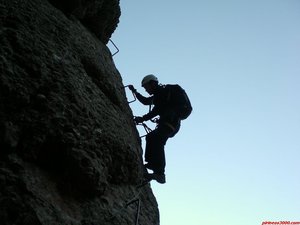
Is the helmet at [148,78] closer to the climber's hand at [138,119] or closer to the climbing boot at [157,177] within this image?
the climber's hand at [138,119]

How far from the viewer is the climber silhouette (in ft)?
23.9

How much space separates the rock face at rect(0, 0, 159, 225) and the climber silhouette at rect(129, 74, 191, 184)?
0.61 metres

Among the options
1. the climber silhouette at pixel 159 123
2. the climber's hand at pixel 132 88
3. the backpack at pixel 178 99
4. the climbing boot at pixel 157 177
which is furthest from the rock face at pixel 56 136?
the climber's hand at pixel 132 88

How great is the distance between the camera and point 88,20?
9.33m

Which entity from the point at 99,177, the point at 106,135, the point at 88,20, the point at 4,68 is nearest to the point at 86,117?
the point at 106,135

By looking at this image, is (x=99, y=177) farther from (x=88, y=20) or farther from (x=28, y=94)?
(x=88, y=20)

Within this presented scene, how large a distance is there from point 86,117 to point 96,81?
5.72 ft

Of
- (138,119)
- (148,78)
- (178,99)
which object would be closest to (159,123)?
(138,119)

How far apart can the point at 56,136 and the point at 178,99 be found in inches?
158

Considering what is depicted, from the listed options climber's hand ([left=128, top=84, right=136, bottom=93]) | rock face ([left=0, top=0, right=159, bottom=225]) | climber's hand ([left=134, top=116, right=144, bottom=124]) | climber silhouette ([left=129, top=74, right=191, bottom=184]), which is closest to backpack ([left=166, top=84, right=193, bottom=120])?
climber silhouette ([left=129, top=74, right=191, bottom=184])

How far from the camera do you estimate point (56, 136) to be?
466 cm

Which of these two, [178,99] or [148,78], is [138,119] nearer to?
[178,99]

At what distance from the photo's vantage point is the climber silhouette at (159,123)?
286 inches

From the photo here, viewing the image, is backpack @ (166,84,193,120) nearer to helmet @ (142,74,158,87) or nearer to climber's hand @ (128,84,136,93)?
helmet @ (142,74,158,87)
